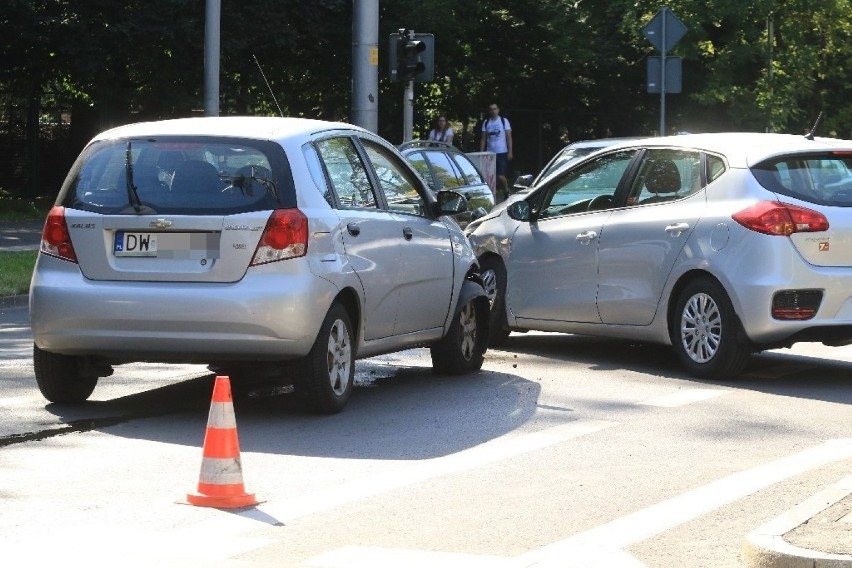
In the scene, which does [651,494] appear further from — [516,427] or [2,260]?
[2,260]

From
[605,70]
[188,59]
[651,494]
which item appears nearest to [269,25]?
[188,59]

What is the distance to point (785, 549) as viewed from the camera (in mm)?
5973

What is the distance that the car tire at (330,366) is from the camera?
31.4 ft

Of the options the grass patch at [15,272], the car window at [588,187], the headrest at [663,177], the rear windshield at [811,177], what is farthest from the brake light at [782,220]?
the grass patch at [15,272]

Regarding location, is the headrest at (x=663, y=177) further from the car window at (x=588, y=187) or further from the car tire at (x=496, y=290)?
the car tire at (x=496, y=290)

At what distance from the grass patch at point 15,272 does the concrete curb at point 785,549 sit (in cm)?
1141

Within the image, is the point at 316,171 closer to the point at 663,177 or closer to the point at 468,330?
the point at 468,330

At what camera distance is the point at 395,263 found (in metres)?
10.6

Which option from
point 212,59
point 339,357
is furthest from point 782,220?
point 212,59

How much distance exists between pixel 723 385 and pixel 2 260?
33.4 ft

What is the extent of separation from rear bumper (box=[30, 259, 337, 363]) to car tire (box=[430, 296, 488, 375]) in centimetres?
222

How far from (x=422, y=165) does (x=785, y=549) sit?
1531 cm

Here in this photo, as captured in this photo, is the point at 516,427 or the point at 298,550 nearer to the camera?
the point at 298,550

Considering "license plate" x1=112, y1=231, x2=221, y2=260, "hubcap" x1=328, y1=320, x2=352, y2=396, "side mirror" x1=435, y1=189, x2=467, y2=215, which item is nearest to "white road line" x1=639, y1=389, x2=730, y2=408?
"side mirror" x1=435, y1=189, x2=467, y2=215
